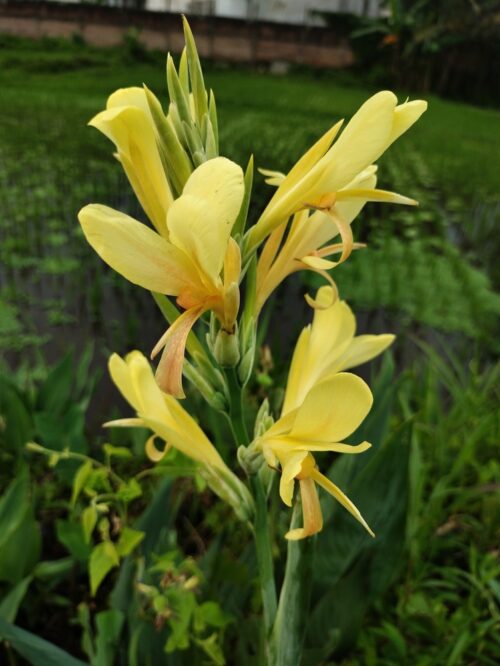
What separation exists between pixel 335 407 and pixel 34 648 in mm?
309

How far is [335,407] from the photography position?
0.82 ft

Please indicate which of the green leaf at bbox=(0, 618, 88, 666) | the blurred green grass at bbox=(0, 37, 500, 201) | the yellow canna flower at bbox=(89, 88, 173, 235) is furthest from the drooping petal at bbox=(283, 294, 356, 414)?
the blurred green grass at bbox=(0, 37, 500, 201)

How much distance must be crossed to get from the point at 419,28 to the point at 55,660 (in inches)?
168

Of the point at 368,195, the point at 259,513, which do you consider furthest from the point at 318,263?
the point at 259,513

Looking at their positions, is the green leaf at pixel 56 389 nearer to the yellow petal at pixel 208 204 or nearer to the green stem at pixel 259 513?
the green stem at pixel 259 513

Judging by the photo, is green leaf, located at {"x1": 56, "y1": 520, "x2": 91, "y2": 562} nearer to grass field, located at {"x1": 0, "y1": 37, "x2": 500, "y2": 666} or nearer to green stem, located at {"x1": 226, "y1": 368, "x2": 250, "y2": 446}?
grass field, located at {"x1": 0, "y1": 37, "x2": 500, "y2": 666}

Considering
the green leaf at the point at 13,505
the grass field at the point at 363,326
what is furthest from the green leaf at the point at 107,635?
the green leaf at the point at 13,505

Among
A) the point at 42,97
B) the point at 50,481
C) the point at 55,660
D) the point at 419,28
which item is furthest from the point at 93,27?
the point at 55,660

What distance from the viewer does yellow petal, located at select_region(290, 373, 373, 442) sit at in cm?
24

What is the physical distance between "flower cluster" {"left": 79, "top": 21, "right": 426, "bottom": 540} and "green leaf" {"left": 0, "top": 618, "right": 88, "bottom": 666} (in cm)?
A: 20

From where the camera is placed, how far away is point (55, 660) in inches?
16.5

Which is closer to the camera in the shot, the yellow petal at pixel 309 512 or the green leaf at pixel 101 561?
the yellow petal at pixel 309 512

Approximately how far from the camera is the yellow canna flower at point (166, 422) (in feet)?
1.02

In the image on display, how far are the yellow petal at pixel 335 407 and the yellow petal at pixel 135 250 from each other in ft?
0.24
